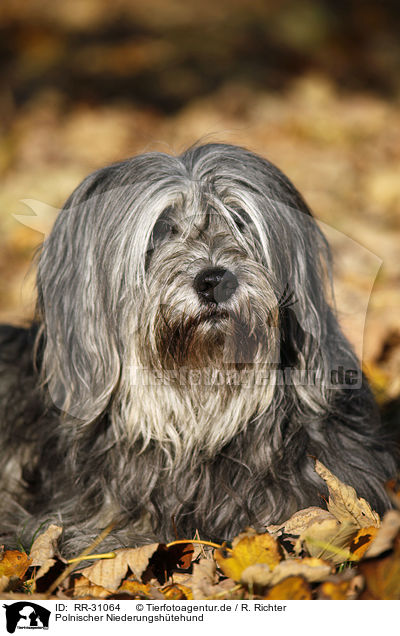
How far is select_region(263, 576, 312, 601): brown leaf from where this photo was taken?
2.41 metres

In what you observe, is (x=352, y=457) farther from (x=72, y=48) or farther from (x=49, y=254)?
(x=72, y=48)

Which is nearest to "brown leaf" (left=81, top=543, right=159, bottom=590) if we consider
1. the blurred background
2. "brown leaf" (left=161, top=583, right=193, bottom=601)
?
"brown leaf" (left=161, top=583, right=193, bottom=601)

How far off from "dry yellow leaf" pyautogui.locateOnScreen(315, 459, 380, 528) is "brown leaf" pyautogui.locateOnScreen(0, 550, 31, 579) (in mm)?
1211

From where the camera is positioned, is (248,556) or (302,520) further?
(302,520)

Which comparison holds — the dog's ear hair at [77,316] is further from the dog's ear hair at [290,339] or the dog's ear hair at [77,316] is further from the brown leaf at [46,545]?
the dog's ear hair at [290,339]

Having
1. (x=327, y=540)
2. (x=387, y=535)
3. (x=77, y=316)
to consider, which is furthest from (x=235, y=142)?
(x=387, y=535)

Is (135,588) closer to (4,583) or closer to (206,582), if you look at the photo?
(206,582)

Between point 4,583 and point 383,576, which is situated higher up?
point 383,576

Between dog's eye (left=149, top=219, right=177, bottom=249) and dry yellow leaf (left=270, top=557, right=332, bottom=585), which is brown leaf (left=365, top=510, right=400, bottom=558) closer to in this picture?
dry yellow leaf (left=270, top=557, right=332, bottom=585)

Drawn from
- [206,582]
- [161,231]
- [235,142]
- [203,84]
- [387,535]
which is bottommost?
[206,582]

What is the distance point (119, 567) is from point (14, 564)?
17.3 inches

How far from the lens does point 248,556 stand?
265cm
